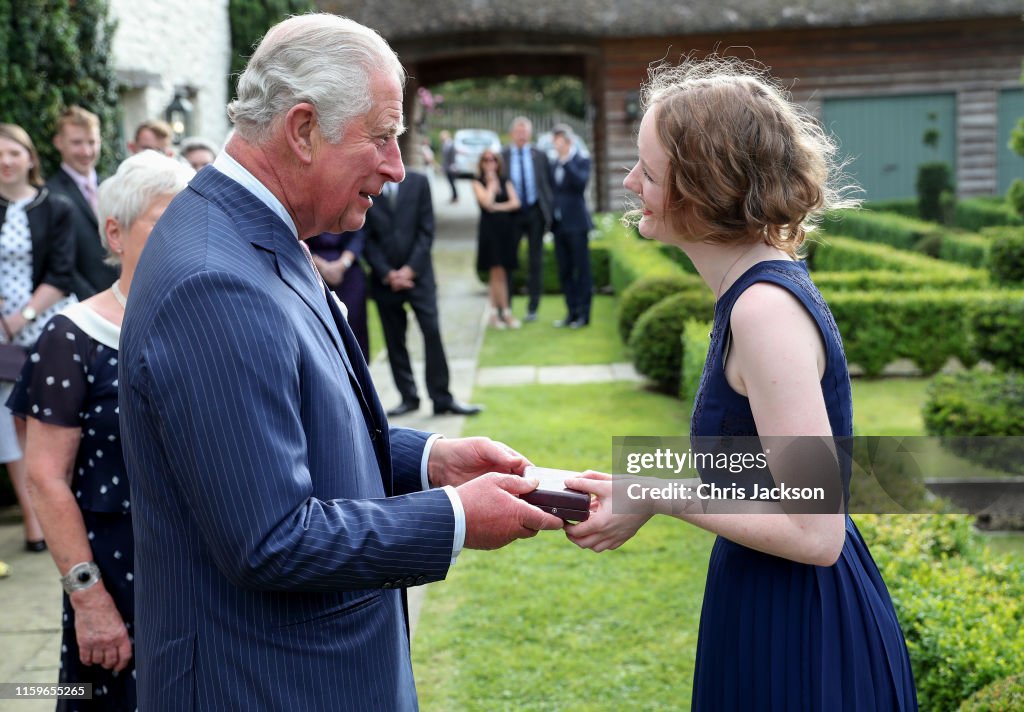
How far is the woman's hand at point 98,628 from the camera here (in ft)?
9.49

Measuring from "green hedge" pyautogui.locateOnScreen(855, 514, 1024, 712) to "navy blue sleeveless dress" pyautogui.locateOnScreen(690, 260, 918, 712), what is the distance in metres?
1.12

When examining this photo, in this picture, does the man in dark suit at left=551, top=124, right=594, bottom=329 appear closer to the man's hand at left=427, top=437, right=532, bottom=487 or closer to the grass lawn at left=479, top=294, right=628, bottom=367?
the grass lawn at left=479, top=294, right=628, bottom=367

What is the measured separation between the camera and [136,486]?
203 cm

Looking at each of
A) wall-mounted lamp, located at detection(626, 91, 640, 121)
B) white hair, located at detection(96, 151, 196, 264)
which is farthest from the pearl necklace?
wall-mounted lamp, located at detection(626, 91, 640, 121)

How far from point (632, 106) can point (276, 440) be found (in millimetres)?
19449

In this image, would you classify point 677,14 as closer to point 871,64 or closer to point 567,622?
point 871,64

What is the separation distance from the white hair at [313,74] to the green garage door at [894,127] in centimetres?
2117

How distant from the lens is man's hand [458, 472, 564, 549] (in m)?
2.01

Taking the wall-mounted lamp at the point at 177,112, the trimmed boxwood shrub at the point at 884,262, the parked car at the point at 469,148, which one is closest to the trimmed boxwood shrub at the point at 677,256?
the trimmed boxwood shrub at the point at 884,262

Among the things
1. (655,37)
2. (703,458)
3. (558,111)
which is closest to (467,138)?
(558,111)

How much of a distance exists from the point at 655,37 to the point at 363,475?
20.5 meters

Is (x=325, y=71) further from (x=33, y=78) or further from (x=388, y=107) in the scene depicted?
(x=33, y=78)

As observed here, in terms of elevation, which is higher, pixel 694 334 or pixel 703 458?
pixel 703 458

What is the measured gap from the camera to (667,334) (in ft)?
31.1
